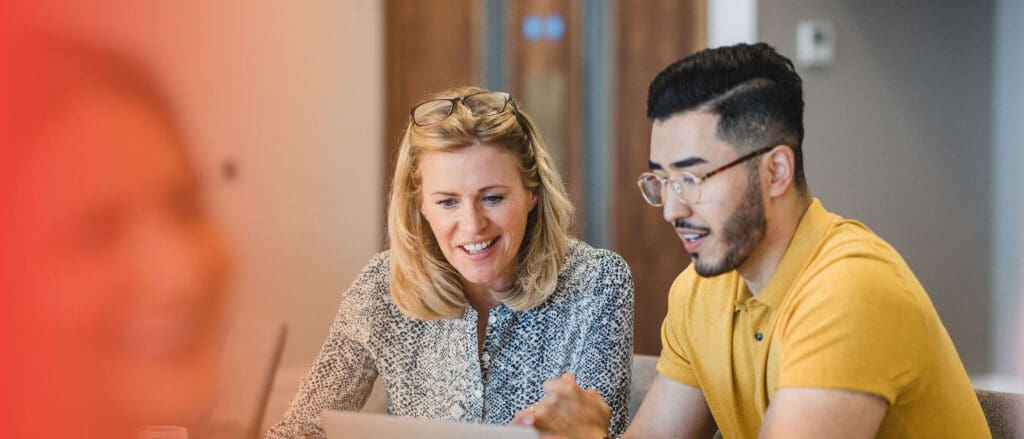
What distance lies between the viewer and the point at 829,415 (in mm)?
960

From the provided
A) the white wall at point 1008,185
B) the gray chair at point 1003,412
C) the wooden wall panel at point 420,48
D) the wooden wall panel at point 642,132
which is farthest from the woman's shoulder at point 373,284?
the white wall at point 1008,185

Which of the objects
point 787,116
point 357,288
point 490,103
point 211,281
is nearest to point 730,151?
point 787,116

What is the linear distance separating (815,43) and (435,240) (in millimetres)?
1860

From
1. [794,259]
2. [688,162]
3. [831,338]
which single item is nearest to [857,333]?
[831,338]

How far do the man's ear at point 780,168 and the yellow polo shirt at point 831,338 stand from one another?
4cm

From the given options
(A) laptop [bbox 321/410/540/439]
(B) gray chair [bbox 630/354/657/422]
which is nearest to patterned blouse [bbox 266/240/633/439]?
(B) gray chair [bbox 630/354/657/422]

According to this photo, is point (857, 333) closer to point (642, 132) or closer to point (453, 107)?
point (453, 107)

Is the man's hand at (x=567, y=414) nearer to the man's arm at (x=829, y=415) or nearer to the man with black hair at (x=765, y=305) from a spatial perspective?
the man with black hair at (x=765, y=305)

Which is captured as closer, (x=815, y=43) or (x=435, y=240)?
(x=435, y=240)

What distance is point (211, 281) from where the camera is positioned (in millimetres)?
1868

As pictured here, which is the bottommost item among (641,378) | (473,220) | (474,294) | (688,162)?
(641,378)

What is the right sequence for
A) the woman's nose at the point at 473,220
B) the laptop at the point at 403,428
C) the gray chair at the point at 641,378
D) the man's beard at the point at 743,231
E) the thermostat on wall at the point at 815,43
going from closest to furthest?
the laptop at the point at 403,428 < the man's beard at the point at 743,231 < the woman's nose at the point at 473,220 < the gray chair at the point at 641,378 < the thermostat on wall at the point at 815,43

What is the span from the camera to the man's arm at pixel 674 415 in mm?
1219

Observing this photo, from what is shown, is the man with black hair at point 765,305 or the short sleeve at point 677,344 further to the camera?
the short sleeve at point 677,344
